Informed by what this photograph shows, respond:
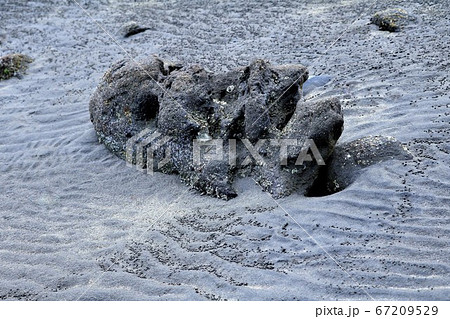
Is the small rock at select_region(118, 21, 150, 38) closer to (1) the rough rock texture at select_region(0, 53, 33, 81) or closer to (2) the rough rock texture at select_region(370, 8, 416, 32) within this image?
(1) the rough rock texture at select_region(0, 53, 33, 81)

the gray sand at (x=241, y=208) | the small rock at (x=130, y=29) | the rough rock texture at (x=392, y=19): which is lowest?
the gray sand at (x=241, y=208)

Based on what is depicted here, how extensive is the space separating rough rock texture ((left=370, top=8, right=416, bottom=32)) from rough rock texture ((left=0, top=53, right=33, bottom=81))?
6.42 m

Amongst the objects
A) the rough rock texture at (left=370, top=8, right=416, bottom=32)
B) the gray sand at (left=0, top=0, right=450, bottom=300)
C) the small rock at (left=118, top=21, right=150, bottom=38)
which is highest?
the rough rock texture at (left=370, top=8, right=416, bottom=32)

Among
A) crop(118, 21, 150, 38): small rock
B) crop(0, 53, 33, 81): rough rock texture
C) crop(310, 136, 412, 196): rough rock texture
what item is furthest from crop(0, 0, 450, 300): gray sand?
crop(118, 21, 150, 38): small rock

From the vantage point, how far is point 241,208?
532 centimetres

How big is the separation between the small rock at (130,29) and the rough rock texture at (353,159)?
21.2 ft

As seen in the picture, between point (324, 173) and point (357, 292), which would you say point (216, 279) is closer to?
point (357, 292)

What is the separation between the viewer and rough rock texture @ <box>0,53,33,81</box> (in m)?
9.41

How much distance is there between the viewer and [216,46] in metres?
9.78

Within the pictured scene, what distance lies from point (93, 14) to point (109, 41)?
6.37ft

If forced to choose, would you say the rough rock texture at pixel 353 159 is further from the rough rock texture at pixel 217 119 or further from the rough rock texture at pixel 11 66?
the rough rock texture at pixel 11 66

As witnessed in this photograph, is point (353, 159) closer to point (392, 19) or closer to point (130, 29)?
point (392, 19)

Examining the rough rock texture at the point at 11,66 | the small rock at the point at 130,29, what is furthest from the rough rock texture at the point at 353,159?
the small rock at the point at 130,29

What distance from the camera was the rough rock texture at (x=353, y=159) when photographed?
5.46 metres
